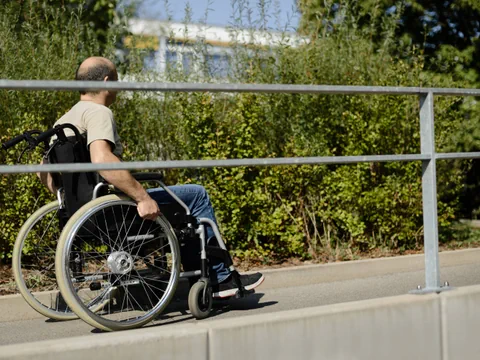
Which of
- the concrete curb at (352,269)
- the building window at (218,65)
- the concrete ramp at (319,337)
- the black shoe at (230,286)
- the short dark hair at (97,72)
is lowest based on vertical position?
the concrete curb at (352,269)

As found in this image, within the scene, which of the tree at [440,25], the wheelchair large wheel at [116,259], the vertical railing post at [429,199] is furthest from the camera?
the tree at [440,25]

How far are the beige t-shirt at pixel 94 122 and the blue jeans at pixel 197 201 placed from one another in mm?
378

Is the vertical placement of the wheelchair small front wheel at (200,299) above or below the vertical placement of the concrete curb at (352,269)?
above

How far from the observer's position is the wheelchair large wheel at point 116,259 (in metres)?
4.40

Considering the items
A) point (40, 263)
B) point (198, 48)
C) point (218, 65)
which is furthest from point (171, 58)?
point (40, 263)

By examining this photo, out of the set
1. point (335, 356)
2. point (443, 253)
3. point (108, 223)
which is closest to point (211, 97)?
point (443, 253)

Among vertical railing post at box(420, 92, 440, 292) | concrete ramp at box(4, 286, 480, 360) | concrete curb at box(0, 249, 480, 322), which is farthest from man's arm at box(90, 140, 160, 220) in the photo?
concrete curb at box(0, 249, 480, 322)

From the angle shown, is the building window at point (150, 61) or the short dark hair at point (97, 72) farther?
the building window at point (150, 61)

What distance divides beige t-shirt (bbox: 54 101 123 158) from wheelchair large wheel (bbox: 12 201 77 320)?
0.66 m

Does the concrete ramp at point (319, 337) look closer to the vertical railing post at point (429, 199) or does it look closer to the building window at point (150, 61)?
the vertical railing post at point (429, 199)

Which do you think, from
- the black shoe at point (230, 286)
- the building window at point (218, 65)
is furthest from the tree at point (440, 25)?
the black shoe at point (230, 286)

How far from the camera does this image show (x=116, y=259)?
4.66 m

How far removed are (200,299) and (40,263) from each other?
1.53 metres

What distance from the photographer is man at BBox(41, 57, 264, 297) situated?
178 inches
